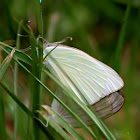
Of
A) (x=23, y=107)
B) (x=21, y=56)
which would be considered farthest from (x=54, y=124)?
(x=21, y=56)

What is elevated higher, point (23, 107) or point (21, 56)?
point (21, 56)

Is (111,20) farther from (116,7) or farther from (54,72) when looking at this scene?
(54,72)

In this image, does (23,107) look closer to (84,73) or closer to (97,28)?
(84,73)

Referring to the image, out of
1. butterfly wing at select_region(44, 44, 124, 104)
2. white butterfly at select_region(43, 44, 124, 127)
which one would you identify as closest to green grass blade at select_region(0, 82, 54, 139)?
white butterfly at select_region(43, 44, 124, 127)

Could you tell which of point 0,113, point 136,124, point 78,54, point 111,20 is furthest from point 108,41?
point 0,113

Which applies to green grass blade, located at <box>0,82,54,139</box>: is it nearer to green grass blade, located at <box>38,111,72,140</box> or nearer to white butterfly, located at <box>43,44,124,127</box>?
green grass blade, located at <box>38,111,72,140</box>

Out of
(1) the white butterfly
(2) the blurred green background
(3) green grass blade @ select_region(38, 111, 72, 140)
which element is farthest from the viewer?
(2) the blurred green background

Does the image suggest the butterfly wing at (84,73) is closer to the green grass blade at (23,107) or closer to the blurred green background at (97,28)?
the blurred green background at (97,28)
